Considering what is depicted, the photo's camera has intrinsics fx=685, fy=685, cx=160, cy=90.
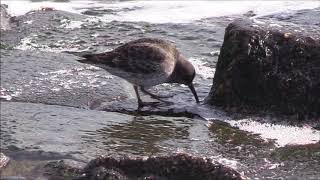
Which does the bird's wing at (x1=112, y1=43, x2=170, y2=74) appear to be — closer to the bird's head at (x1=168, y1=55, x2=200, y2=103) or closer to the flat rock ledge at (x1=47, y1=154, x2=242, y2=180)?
the bird's head at (x1=168, y1=55, x2=200, y2=103)

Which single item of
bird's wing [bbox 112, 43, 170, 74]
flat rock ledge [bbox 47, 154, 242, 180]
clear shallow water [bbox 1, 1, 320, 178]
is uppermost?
bird's wing [bbox 112, 43, 170, 74]

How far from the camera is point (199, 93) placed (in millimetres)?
7402

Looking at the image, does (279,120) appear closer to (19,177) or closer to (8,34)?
(19,177)

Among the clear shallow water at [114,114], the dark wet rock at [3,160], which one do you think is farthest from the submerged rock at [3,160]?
the clear shallow water at [114,114]

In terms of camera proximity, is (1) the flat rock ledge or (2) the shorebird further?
(2) the shorebird

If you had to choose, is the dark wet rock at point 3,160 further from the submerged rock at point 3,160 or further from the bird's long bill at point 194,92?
the bird's long bill at point 194,92

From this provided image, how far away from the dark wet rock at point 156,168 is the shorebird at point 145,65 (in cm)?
238

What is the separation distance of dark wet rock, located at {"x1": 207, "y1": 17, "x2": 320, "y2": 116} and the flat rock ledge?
80.5 inches

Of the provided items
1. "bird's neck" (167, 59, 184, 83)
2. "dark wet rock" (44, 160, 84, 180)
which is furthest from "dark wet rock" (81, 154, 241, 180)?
"bird's neck" (167, 59, 184, 83)

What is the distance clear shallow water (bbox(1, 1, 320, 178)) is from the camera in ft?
18.3

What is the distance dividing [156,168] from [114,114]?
204 centimetres

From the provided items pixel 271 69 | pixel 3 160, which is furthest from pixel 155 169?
pixel 271 69

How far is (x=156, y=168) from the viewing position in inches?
187

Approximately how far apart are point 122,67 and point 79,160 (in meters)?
2.20
